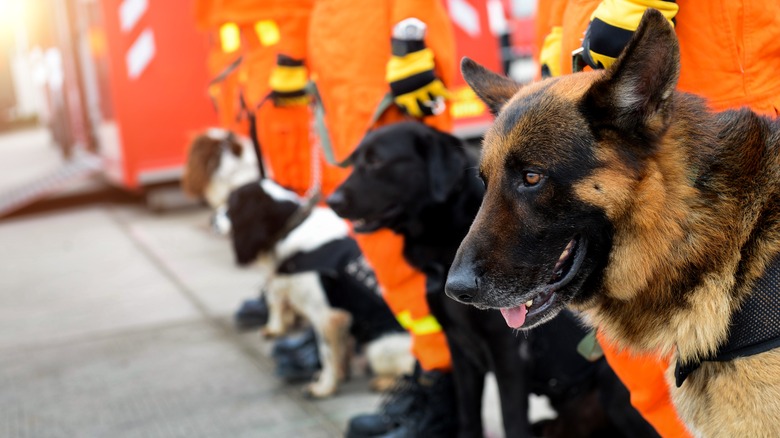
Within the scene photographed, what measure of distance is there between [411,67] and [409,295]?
934 mm

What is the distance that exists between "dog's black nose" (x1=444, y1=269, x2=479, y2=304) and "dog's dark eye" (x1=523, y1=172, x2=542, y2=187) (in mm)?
230

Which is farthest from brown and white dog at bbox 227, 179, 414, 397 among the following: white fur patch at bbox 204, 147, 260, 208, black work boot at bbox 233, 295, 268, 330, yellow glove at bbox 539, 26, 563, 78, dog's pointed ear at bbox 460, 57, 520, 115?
dog's pointed ear at bbox 460, 57, 520, 115

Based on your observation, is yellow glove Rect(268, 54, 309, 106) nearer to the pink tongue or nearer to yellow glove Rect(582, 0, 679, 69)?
yellow glove Rect(582, 0, 679, 69)

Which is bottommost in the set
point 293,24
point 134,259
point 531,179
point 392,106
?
point 134,259

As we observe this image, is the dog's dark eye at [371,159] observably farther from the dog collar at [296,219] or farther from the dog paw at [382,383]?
the dog paw at [382,383]

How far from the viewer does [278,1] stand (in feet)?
15.2

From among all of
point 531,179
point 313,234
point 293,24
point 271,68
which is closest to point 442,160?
point 531,179

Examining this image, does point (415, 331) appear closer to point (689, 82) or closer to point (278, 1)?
point (689, 82)

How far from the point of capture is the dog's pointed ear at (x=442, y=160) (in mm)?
3006

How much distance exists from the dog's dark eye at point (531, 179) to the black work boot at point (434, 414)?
173cm

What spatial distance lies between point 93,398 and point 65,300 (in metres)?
2.26

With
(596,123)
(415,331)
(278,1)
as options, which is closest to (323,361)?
(415,331)

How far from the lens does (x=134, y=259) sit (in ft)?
Answer: 24.3

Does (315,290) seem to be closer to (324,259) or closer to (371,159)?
(324,259)
